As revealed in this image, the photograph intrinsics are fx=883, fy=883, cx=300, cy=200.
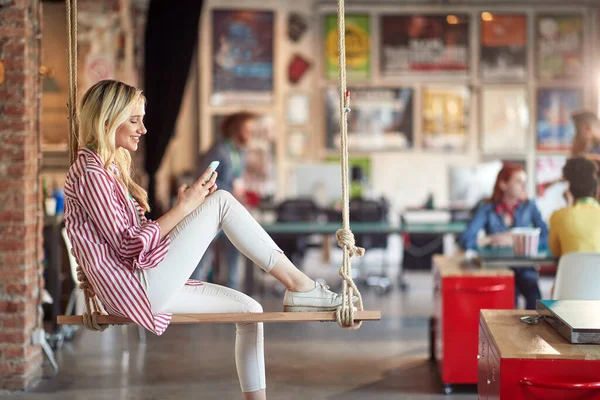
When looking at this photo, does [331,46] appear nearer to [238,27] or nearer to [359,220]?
[238,27]

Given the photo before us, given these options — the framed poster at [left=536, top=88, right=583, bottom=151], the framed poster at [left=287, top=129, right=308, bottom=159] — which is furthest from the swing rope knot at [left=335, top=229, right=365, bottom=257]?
the framed poster at [left=536, top=88, right=583, bottom=151]

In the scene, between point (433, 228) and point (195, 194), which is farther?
point (433, 228)

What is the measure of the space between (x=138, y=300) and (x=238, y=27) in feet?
29.7

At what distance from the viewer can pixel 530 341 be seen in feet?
9.27

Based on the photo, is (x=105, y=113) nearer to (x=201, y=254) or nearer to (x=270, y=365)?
(x=201, y=254)

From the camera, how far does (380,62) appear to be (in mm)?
12000

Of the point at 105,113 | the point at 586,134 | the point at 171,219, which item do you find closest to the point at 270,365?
the point at 171,219

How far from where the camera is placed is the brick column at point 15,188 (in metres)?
4.79

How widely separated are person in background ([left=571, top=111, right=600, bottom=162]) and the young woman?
134 inches

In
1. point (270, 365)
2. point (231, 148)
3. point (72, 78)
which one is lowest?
point (270, 365)

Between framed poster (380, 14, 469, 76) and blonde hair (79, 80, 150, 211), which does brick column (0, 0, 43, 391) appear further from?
framed poster (380, 14, 469, 76)

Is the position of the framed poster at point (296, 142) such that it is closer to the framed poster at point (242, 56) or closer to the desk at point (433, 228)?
the framed poster at point (242, 56)

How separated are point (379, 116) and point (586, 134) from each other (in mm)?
5962

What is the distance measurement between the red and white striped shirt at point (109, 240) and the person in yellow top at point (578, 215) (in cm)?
227
